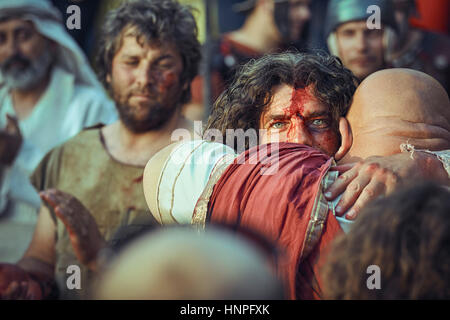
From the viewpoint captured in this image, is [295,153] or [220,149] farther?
[220,149]

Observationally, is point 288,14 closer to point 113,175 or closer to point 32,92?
point 32,92

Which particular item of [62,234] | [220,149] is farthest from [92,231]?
[220,149]

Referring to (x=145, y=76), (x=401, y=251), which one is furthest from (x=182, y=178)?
Answer: (x=145, y=76)

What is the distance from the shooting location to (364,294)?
130 cm

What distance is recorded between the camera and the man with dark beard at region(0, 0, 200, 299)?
11.5 feet

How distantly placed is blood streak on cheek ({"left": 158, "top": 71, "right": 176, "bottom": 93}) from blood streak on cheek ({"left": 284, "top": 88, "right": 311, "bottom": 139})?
5.07 ft

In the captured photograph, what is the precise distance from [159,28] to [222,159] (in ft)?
6.08

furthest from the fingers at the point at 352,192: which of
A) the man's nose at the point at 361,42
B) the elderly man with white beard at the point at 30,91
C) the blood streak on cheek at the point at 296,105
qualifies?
the elderly man with white beard at the point at 30,91

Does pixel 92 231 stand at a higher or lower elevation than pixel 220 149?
lower

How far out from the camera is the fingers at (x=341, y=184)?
1.72m

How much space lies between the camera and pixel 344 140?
211 cm

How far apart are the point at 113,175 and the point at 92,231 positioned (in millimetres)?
398

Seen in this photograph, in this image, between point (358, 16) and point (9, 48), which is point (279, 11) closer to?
point (358, 16)

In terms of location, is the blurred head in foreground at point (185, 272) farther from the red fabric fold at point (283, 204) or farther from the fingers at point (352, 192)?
the fingers at point (352, 192)
